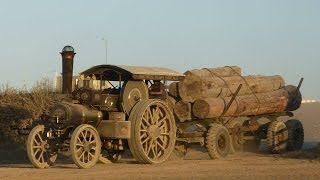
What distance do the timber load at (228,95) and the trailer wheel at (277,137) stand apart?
2.41 feet

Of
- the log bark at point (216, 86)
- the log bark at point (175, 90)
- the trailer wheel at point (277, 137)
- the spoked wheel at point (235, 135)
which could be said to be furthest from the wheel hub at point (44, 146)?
the trailer wheel at point (277, 137)

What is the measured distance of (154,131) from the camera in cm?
1797

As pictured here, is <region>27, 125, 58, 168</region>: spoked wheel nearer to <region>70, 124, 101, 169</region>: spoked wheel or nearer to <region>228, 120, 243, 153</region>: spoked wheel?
<region>70, 124, 101, 169</region>: spoked wheel

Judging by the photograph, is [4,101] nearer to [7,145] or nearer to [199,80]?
[7,145]

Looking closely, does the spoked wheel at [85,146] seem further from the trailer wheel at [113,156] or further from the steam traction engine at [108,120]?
the trailer wheel at [113,156]

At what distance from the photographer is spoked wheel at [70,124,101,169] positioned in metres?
16.0

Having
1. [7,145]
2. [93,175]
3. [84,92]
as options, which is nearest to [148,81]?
[84,92]

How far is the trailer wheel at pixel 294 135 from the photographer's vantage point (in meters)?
21.9

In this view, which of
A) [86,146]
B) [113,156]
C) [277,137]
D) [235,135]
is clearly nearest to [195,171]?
[86,146]

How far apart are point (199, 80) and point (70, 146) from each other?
5.44 metres

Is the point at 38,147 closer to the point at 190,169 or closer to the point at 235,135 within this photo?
the point at 190,169

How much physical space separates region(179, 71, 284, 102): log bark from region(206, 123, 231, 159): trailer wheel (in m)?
1.12

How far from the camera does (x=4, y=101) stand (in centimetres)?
2495

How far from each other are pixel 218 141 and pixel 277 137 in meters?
3.04
